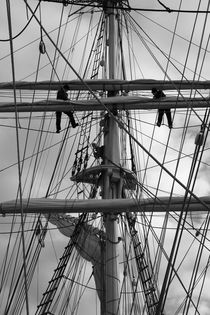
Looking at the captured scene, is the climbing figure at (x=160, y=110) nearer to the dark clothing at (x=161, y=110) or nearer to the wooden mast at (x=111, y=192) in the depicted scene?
the dark clothing at (x=161, y=110)

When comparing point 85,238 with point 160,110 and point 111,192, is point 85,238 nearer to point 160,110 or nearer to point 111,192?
point 111,192

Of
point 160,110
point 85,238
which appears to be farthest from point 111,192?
point 160,110

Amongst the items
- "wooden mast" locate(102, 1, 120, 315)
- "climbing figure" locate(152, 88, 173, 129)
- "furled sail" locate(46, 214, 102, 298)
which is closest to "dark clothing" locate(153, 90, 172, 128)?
"climbing figure" locate(152, 88, 173, 129)

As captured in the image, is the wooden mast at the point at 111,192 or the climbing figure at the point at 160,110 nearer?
the wooden mast at the point at 111,192

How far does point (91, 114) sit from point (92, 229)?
9.85 ft

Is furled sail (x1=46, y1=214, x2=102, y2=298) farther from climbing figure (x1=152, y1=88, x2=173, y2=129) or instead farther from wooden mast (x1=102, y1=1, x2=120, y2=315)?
climbing figure (x1=152, y1=88, x2=173, y2=129)

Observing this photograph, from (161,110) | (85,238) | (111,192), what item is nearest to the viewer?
(161,110)

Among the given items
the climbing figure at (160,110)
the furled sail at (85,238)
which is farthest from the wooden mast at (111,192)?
the climbing figure at (160,110)

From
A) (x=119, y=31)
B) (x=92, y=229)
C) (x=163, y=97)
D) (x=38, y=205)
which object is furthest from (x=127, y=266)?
(x=119, y=31)

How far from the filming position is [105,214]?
12922 millimetres

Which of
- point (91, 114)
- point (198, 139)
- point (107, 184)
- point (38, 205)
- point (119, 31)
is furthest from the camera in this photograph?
point (119, 31)

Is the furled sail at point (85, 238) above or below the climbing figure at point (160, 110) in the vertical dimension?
below

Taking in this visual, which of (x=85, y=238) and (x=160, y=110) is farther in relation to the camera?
(x=85, y=238)

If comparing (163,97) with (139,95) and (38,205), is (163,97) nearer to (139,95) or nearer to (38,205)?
(139,95)
